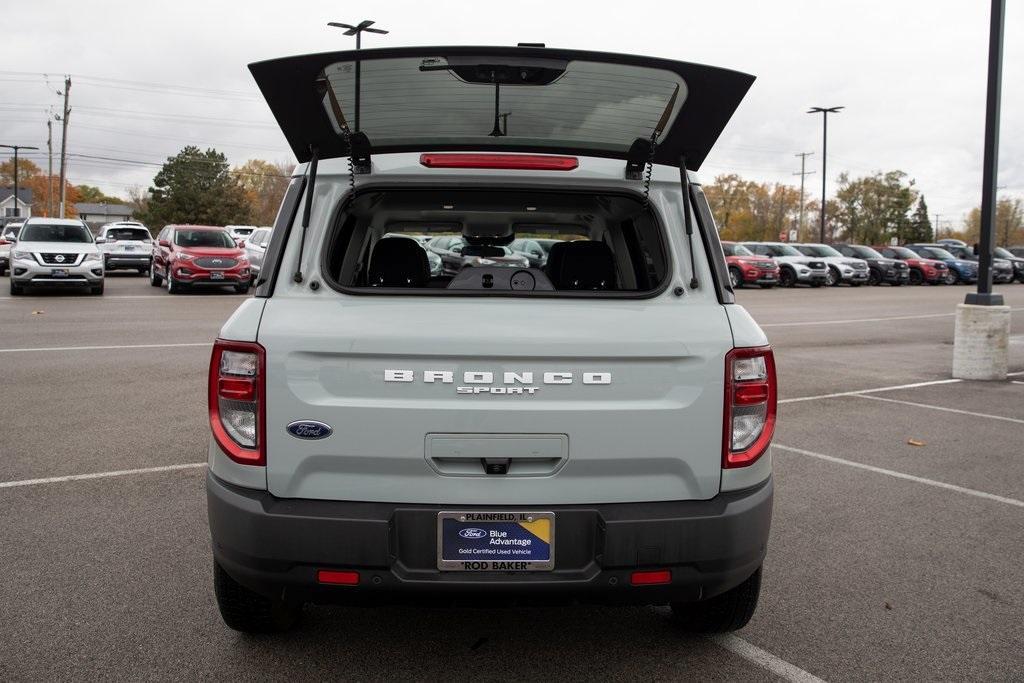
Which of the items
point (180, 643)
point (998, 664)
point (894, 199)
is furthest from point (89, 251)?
point (894, 199)

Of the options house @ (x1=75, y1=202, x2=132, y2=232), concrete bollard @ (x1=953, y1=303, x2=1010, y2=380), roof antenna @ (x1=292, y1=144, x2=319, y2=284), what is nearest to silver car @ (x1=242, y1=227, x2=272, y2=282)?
concrete bollard @ (x1=953, y1=303, x2=1010, y2=380)

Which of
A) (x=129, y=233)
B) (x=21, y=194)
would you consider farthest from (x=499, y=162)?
(x=21, y=194)

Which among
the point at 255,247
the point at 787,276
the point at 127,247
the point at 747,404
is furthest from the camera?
the point at 787,276

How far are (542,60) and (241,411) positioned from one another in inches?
58.2

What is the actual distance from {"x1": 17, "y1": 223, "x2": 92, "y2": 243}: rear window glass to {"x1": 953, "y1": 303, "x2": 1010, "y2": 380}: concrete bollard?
19.2 m

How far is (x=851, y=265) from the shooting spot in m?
36.2

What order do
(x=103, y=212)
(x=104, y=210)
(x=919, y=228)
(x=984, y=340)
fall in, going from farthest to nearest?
(x=103, y=212)
(x=104, y=210)
(x=919, y=228)
(x=984, y=340)

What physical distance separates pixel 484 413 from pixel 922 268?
1590 inches

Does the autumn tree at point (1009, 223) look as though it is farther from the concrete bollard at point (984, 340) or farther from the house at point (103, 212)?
the house at point (103, 212)

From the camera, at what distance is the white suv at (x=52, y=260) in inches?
800

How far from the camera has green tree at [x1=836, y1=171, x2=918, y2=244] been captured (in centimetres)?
9300

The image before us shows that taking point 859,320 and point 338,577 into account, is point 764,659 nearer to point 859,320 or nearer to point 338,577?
point 338,577

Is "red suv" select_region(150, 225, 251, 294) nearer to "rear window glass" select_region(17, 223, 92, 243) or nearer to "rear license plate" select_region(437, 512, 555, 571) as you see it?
"rear window glass" select_region(17, 223, 92, 243)

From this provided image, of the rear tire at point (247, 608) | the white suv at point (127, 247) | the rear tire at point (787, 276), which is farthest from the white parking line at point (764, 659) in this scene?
the rear tire at point (787, 276)
